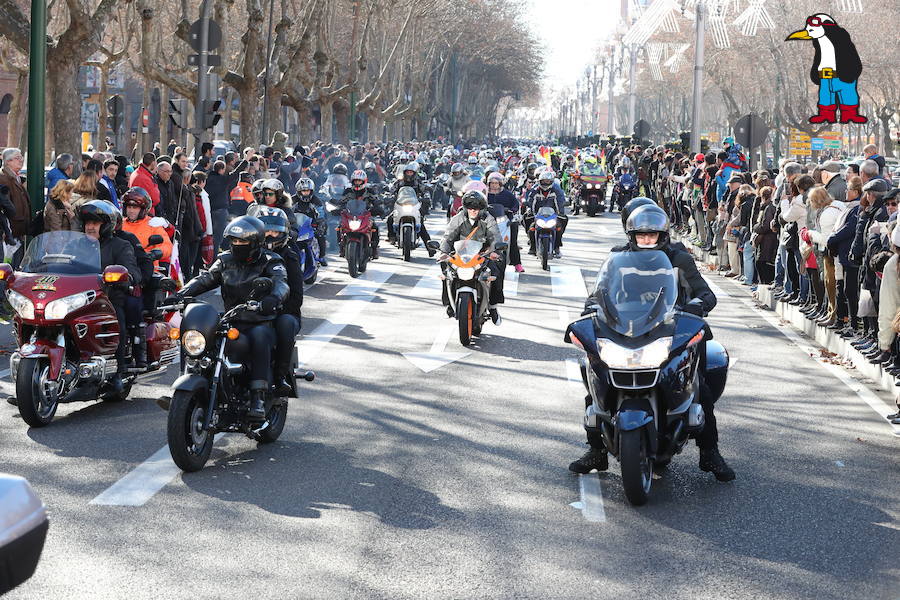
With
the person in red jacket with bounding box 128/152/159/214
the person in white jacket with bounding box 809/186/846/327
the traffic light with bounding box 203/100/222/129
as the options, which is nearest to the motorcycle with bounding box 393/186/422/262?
the traffic light with bounding box 203/100/222/129

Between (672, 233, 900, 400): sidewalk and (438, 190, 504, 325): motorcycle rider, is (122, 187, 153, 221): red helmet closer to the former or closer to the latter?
(438, 190, 504, 325): motorcycle rider


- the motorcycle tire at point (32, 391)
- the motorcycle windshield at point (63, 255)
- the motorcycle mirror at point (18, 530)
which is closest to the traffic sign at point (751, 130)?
the motorcycle windshield at point (63, 255)

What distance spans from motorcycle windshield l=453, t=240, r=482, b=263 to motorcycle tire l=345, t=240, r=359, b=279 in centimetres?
689

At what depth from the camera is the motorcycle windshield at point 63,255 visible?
9.82 metres

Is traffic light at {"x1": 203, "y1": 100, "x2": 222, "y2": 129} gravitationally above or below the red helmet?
above

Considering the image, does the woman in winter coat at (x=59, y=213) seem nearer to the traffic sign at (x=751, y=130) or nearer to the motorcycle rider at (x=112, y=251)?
the motorcycle rider at (x=112, y=251)

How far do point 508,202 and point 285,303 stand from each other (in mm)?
11428

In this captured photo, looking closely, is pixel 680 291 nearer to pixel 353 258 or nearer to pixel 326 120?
pixel 353 258

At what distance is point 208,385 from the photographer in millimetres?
8312

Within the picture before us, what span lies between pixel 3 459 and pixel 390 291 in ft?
36.1

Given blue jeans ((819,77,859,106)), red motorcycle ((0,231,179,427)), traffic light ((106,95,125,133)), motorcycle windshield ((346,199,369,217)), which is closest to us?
red motorcycle ((0,231,179,427))

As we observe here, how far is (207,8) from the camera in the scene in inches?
1000

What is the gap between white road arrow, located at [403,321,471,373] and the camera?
1268 cm

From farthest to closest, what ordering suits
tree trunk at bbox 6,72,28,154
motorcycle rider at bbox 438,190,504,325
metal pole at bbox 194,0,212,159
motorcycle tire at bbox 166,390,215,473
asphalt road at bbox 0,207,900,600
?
tree trunk at bbox 6,72,28,154 < metal pole at bbox 194,0,212,159 < motorcycle rider at bbox 438,190,504,325 < motorcycle tire at bbox 166,390,215,473 < asphalt road at bbox 0,207,900,600
